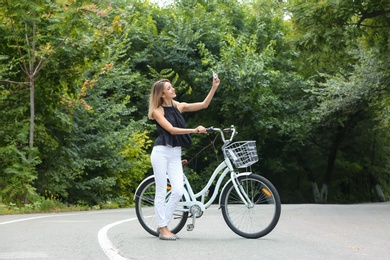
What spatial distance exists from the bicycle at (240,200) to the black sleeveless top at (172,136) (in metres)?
0.44

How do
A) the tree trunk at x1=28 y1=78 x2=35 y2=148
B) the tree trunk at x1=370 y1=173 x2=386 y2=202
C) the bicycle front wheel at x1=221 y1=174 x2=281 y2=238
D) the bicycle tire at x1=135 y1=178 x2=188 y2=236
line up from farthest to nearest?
the tree trunk at x1=370 y1=173 x2=386 y2=202 → the tree trunk at x1=28 y1=78 x2=35 y2=148 → the bicycle tire at x1=135 y1=178 x2=188 y2=236 → the bicycle front wheel at x1=221 y1=174 x2=281 y2=238

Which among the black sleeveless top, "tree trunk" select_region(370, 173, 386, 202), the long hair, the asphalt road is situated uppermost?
the long hair

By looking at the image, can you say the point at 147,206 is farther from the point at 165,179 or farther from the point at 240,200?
the point at 240,200

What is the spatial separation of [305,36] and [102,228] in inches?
329

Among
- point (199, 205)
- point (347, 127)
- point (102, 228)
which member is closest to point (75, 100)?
point (102, 228)

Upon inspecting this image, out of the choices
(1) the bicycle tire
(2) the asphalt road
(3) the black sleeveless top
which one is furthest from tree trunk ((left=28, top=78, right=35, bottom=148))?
(3) the black sleeveless top

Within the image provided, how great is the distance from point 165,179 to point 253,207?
3.65ft

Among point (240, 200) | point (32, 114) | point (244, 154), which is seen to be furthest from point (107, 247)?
point (32, 114)

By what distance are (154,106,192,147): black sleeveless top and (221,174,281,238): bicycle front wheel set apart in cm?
78

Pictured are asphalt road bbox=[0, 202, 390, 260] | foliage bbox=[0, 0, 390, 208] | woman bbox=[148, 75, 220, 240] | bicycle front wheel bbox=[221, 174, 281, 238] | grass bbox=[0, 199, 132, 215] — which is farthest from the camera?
foliage bbox=[0, 0, 390, 208]

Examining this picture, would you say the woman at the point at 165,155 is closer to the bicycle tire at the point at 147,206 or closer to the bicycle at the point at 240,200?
the bicycle at the point at 240,200

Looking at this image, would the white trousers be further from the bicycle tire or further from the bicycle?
the bicycle tire

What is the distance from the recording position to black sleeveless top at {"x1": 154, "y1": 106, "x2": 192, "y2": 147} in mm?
8617

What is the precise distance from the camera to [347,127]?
3672cm
